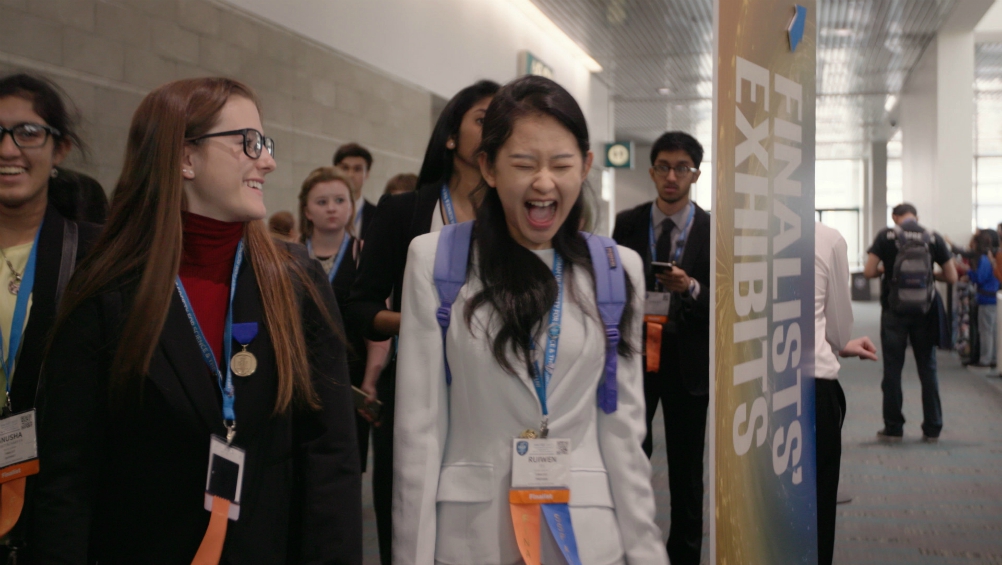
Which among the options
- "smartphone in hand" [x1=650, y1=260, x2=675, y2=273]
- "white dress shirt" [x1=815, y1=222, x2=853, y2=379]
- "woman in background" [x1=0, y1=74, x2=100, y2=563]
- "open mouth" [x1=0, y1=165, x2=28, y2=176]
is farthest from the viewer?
"smartphone in hand" [x1=650, y1=260, x2=675, y2=273]

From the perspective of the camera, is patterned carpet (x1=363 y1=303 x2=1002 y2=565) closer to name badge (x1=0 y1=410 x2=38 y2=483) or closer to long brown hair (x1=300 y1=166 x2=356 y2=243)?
long brown hair (x1=300 y1=166 x2=356 y2=243)

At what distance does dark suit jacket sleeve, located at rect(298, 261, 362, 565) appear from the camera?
151 centimetres

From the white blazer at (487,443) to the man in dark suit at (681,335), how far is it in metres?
1.53

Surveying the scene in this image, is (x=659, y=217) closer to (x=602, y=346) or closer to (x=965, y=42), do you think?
(x=602, y=346)

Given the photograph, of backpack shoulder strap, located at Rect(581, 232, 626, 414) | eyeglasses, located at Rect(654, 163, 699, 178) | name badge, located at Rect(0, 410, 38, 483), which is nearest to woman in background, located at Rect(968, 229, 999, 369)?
eyeglasses, located at Rect(654, 163, 699, 178)

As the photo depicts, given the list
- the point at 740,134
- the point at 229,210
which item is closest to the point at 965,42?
the point at 740,134

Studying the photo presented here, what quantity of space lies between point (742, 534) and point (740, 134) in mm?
842

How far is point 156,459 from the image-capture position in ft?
4.68

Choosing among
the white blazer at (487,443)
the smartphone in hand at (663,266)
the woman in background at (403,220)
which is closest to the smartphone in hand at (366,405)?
the woman in background at (403,220)

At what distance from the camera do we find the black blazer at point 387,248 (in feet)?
7.66

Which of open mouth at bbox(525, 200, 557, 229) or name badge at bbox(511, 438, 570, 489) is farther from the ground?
open mouth at bbox(525, 200, 557, 229)

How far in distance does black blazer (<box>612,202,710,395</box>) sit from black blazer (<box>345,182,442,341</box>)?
1.25 m

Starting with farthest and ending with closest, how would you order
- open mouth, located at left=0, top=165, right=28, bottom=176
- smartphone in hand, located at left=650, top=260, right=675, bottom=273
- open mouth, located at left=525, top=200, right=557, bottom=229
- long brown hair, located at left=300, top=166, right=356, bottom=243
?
long brown hair, located at left=300, top=166, right=356, bottom=243 → smartphone in hand, located at left=650, top=260, right=675, bottom=273 → open mouth, located at left=0, top=165, right=28, bottom=176 → open mouth, located at left=525, top=200, right=557, bottom=229

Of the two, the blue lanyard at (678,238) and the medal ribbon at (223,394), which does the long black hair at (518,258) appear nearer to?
the medal ribbon at (223,394)
